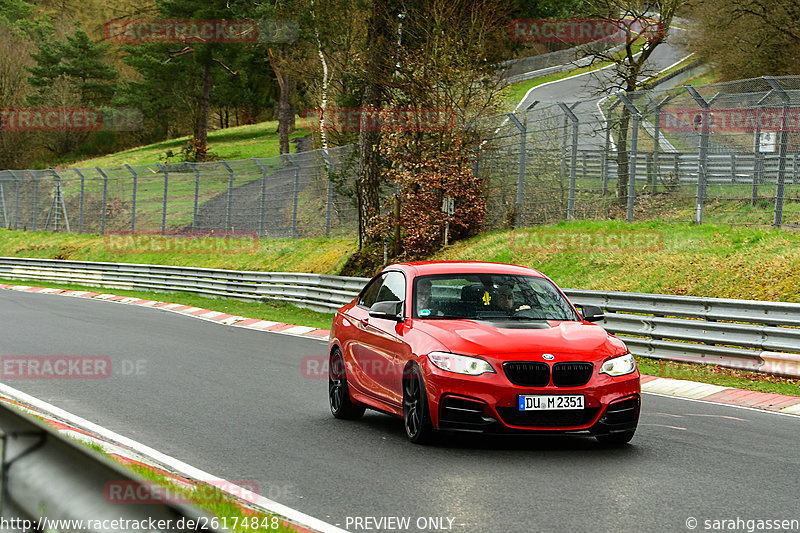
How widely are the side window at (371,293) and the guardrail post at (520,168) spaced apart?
15085 millimetres

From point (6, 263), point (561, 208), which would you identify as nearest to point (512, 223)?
point (561, 208)

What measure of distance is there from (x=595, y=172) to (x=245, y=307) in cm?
952

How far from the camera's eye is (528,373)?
8.09 m

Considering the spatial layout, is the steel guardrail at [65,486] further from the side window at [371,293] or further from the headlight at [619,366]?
the side window at [371,293]

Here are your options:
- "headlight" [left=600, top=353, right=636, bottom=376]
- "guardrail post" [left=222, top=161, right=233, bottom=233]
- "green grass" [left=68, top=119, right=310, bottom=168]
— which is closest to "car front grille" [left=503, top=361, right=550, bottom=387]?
"headlight" [left=600, top=353, right=636, bottom=376]

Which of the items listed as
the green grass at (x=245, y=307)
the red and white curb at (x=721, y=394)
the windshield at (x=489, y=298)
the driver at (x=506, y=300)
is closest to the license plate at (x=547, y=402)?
the windshield at (x=489, y=298)

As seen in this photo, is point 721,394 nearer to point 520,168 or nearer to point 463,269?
point 463,269

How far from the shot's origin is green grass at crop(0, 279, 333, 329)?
79.5 feet

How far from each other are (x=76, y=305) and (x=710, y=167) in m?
15.7

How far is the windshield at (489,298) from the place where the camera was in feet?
30.3

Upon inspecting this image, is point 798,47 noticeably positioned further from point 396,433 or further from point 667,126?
point 396,433

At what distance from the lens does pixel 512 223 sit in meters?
26.5

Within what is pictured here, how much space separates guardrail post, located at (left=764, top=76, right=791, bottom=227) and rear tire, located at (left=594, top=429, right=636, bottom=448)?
11332 millimetres

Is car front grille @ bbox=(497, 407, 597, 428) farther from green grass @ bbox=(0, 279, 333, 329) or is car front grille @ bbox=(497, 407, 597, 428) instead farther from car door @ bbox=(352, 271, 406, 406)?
green grass @ bbox=(0, 279, 333, 329)
